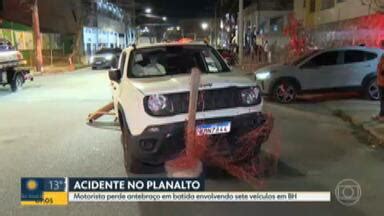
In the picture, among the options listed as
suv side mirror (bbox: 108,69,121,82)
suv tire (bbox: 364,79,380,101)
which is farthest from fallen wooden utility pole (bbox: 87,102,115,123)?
suv tire (bbox: 364,79,380,101)

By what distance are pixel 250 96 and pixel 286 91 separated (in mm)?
8523

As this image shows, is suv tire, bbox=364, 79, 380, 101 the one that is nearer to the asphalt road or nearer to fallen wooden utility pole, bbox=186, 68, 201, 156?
the asphalt road

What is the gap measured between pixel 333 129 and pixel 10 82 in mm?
13966

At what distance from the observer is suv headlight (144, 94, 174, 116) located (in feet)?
22.4

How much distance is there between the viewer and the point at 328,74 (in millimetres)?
15398

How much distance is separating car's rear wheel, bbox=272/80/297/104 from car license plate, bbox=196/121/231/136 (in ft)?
29.1

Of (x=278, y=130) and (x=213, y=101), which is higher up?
(x=213, y=101)

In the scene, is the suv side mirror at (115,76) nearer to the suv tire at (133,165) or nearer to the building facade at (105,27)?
the suv tire at (133,165)

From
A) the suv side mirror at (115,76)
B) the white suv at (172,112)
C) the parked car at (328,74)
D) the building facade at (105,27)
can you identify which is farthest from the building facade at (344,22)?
the building facade at (105,27)

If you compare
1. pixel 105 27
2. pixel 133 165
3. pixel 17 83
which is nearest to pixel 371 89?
pixel 133 165

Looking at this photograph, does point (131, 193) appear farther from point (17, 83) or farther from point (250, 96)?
point (17, 83)

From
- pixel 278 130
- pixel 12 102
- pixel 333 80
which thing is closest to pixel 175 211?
pixel 278 130

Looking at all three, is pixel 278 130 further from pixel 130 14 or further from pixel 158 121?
pixel 130 14

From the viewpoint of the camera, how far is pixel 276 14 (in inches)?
2141
